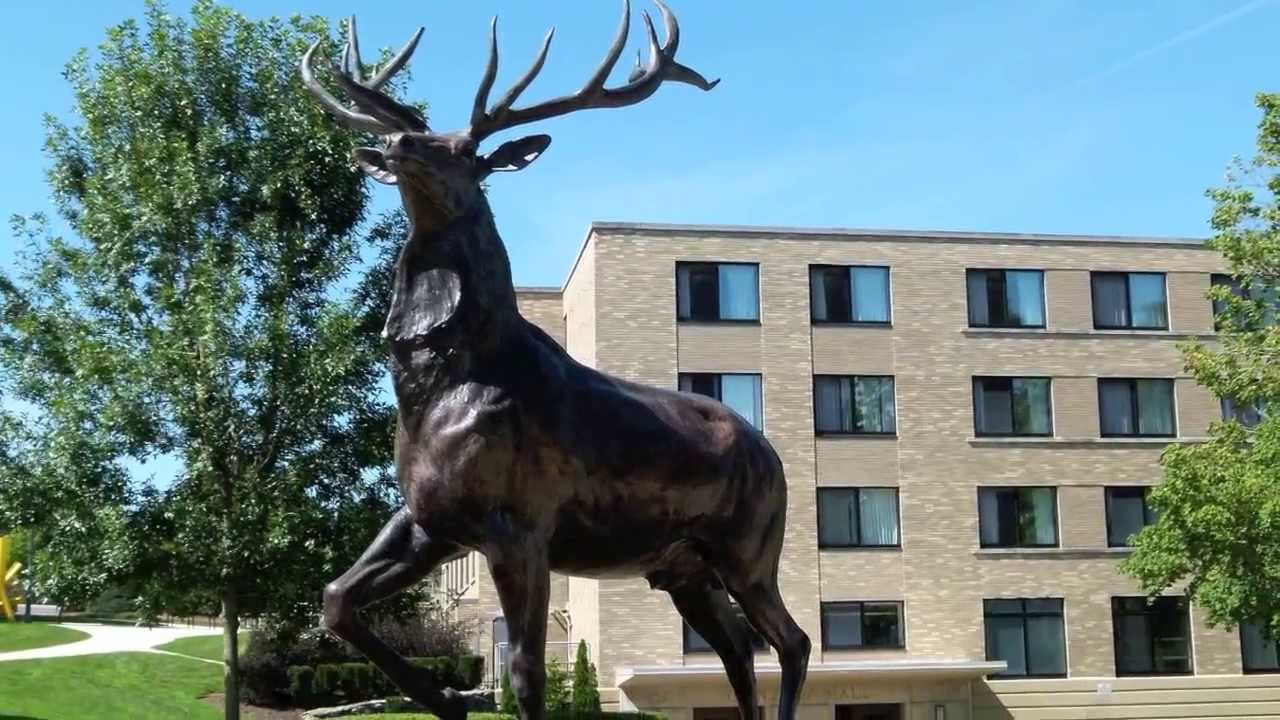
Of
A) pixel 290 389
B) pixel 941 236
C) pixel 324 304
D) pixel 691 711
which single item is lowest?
pixel 691 711

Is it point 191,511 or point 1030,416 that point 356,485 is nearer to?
point 191,511

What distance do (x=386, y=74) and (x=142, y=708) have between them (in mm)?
30694

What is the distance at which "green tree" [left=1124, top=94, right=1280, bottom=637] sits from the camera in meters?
25.0

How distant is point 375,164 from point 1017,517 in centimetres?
3535

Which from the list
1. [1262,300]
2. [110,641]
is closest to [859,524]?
[1262,300]

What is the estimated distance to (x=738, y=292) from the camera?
38.3m

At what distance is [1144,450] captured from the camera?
39969 millimetres

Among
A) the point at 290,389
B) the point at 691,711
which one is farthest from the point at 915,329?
the point at 290,389

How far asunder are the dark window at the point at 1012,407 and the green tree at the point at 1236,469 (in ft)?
37.7

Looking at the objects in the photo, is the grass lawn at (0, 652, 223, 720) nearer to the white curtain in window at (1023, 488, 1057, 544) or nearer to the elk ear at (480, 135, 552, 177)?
the white curtain in window at (1023, 488, 1057, 544)

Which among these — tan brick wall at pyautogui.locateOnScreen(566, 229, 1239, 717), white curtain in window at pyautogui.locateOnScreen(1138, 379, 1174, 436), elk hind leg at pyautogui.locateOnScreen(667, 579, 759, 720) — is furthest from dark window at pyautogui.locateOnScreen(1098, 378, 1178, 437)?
elk hind leg at pyautogui.locateOnScreen(667, 579, 759, 720)

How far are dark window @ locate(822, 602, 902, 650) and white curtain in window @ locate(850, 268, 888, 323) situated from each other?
24.8ft

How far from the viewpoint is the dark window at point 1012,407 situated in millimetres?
39531

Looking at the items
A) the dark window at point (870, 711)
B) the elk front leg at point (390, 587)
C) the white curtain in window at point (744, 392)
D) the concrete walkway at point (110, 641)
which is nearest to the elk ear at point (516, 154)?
the elk front leg at point (390, 587)
